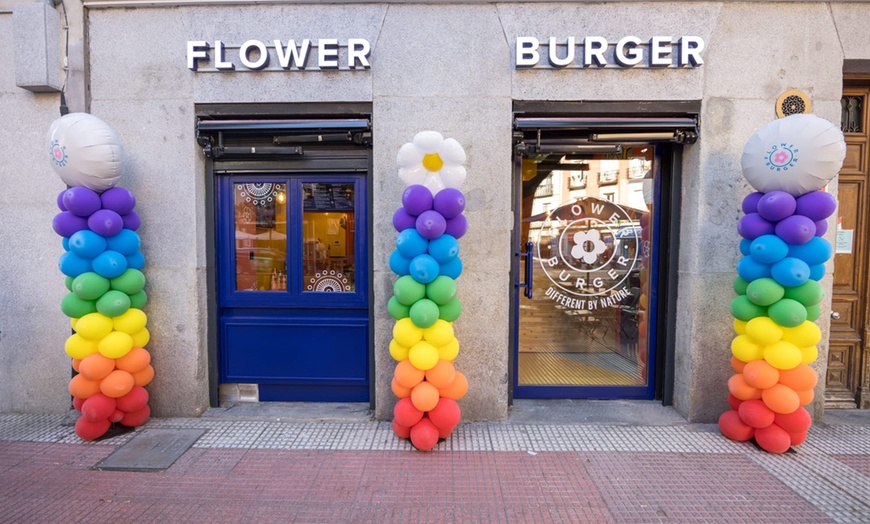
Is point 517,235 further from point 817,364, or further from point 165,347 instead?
point 165,347

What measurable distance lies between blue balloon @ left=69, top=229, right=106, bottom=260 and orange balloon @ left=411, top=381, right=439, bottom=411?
120 inches

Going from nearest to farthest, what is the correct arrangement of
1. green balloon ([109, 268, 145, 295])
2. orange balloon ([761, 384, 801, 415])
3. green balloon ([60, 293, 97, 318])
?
orange balloon ([761, 384, 801, 415]) → green balloon ([60, 293, 97, 318]) → green balloon ([109, 268, 145, 295])

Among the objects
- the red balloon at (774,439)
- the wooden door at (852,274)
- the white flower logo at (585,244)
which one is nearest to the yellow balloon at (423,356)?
the white flower logo at (585,244)

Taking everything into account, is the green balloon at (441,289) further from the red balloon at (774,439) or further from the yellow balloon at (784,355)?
the red balloon at (774,439)

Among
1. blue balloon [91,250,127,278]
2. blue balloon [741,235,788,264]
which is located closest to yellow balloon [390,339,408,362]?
blue balloon [91,250,127,278]

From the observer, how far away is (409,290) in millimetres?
3471

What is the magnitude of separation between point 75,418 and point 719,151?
7.10 m

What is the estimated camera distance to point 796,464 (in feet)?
11.7

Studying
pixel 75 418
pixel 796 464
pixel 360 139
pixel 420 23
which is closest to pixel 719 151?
pixel 796 464

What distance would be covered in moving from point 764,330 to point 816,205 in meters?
1.08

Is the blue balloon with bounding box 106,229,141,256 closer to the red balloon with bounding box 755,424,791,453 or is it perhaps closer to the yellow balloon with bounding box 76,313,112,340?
the yellow balloon with bounding box 76,313,112,340

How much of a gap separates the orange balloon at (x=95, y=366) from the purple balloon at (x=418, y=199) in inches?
121

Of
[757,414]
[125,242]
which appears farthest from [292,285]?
[757,414]

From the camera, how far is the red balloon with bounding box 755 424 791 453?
12.1 feet
